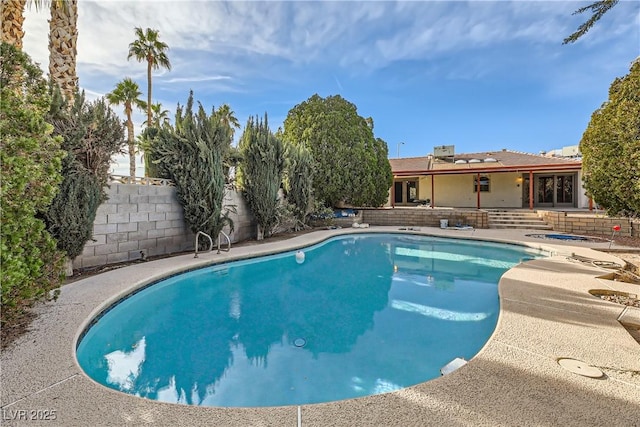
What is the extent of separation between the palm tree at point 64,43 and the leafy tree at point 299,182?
8535 mm

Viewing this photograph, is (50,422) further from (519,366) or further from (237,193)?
(237,193)

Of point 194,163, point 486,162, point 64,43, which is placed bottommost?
point 194,163

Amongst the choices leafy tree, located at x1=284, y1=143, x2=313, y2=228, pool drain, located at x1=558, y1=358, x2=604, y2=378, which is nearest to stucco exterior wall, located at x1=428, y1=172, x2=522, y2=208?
leafy tree, located at x1=284, y1=143, x2=313, y2=228

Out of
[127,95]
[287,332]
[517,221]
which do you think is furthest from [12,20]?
[517,221]

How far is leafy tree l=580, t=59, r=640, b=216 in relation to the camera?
8.25m

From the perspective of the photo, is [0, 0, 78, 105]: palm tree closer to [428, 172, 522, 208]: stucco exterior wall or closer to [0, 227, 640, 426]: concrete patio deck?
[0, 227, 640, 426]: concrete patio deck

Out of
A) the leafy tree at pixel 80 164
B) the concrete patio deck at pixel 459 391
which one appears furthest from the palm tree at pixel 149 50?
the concrete patio deck at pixel 459 391

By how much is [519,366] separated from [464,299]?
369 cm

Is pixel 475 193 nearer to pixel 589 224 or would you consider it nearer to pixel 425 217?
pixel 425 217

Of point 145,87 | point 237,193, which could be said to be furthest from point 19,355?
point 145,87

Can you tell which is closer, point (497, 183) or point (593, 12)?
point (593, 12)

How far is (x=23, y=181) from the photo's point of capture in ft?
11.3

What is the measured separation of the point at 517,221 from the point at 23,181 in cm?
1792

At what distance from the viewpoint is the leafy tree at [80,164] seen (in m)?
6.35
